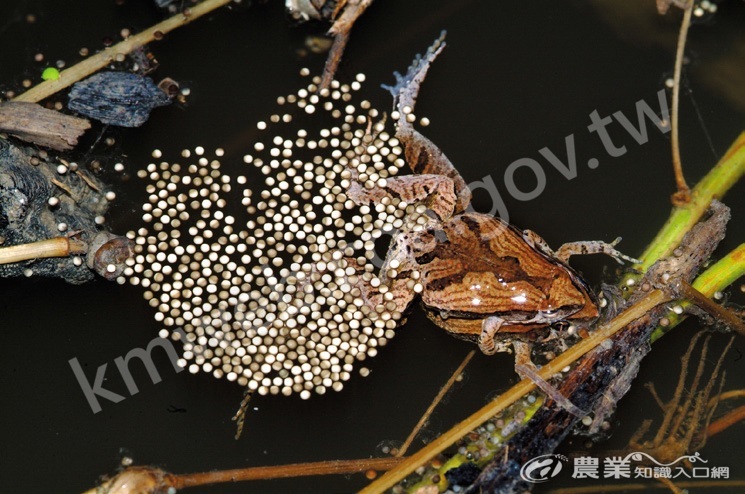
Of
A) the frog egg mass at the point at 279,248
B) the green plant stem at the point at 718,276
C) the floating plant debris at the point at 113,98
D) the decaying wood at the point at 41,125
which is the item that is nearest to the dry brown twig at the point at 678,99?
the green plant stem at the point at 718,276

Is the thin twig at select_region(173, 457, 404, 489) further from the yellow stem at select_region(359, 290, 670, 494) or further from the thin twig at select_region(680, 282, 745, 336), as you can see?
the thin twig at select_region(680, 282, 745, 336)

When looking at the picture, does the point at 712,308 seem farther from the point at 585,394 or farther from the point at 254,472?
the point at 254,472

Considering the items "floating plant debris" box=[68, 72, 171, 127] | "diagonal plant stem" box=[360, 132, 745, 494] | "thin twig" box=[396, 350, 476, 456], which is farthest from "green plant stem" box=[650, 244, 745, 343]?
"floating plant debris" box=[68, 72, 171, 127]

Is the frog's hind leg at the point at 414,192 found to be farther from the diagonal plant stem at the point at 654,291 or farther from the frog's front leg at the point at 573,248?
the diagonal plant stem at the point at 654,291

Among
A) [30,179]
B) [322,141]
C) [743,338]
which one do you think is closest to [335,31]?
[322,141]

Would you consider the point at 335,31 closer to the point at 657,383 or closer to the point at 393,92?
the point at 393,92

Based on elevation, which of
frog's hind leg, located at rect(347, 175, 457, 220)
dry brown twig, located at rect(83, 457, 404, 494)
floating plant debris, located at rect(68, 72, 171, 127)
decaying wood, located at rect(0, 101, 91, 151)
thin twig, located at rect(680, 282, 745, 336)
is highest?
thin twig, located at rect(680, 282, 745, 336)
